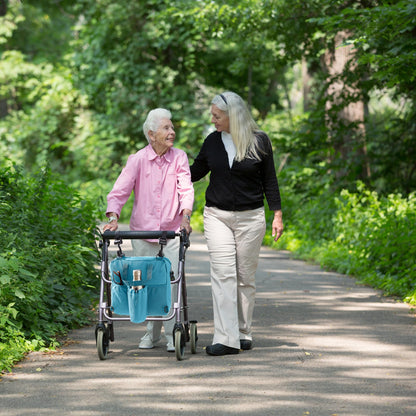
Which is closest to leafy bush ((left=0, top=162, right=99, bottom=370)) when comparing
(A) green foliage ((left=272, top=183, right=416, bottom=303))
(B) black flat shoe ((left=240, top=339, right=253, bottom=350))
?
(B) black flat shoe ((left=240, top=339, right=253, bottom=350))

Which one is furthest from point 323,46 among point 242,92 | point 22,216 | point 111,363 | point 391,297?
point 242,92

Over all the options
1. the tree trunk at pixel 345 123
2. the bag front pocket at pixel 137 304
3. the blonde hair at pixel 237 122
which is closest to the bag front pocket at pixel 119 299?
the bag front pocket at pixel 137 304

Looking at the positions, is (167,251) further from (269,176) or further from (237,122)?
(237,122)

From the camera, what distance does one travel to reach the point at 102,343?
623cm

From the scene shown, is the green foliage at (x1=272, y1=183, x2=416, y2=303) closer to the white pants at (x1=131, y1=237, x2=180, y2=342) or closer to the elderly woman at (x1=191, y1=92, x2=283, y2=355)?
the elderly woman at (x1=191, y1=92, x2=283, y2=355)

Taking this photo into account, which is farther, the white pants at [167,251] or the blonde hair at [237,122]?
the white pants at [167,251]

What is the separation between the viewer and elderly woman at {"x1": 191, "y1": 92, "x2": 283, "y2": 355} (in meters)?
6.59

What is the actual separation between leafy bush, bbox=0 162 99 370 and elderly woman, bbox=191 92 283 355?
59.3 inches

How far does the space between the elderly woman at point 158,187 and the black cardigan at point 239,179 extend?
22 cm

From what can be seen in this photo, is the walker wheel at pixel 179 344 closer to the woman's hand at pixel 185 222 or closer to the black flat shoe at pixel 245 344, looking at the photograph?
the black flat shoe at pixel 245 344

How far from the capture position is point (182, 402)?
16.7 ft

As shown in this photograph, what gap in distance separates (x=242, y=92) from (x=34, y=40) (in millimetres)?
15386

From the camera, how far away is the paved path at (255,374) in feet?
16.4

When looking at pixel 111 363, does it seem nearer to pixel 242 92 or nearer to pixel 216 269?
pixel 216 269
